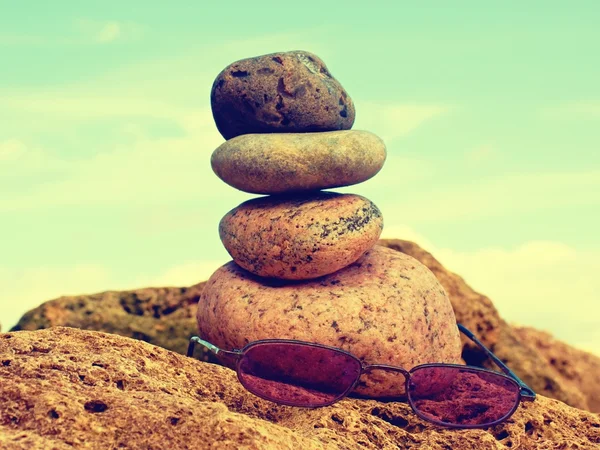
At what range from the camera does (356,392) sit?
5582 millimetres

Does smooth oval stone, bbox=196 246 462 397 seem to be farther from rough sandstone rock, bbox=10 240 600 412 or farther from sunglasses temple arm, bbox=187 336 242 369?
rough sandstone rock, bbox=10 240 600 412

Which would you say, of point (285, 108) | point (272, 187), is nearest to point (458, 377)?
point (272, 187)

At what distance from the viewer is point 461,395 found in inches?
213

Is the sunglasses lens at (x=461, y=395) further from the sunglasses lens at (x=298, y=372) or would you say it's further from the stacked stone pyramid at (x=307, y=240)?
the sunglasses lens at (x=298, y=372)

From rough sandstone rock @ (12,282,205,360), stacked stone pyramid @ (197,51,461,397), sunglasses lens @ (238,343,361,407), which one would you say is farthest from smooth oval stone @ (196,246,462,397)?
rough sandstone rock @ (12,282,205,360)

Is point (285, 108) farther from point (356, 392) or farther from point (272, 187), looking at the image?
point (356, 392)

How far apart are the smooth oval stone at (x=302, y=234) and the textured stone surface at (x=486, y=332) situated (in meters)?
2.88

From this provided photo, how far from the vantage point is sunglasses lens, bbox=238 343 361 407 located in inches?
198

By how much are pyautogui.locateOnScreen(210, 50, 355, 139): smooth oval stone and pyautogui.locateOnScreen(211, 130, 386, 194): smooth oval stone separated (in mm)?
189

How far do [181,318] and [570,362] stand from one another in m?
6.36

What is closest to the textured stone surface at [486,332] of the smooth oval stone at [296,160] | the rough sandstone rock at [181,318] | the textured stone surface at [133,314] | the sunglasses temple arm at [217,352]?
the rough sandstone rock at [181,318]

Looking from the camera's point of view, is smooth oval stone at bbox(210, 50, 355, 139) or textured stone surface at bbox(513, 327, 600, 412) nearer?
smooth oval stone at bbox(210, 50, 355, 139)

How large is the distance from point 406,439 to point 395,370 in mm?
710

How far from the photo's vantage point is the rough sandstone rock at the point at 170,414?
3.55m
